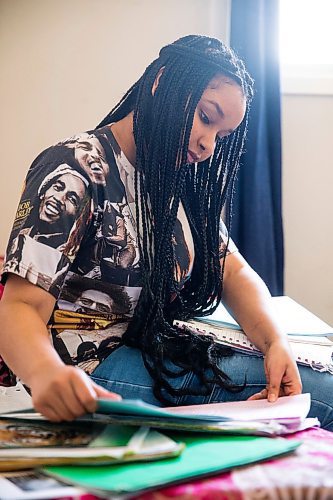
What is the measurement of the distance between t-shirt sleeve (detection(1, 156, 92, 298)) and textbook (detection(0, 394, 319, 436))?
0.20 m

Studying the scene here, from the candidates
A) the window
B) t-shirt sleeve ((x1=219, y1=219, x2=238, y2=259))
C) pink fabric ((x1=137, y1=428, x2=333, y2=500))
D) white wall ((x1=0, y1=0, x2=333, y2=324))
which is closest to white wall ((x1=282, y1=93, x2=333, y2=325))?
white wall ((x1=0, y1=0, x2=333, y2=324))

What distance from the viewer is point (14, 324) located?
0.79 m

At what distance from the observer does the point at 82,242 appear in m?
0.95

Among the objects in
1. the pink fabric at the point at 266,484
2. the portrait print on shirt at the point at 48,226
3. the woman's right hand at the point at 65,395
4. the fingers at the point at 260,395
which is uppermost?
the portrait print on shirt at the point at 48,226

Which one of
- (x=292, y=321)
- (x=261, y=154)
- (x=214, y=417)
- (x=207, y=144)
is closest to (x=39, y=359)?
(x=214, y=417)

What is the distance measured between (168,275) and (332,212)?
1.10 m

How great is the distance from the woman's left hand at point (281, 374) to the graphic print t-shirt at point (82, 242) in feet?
0.68

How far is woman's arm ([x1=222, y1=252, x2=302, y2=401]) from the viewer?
40.3 inches

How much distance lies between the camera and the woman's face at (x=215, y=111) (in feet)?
3.34

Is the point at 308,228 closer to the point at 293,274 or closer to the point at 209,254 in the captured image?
the point at 293,274

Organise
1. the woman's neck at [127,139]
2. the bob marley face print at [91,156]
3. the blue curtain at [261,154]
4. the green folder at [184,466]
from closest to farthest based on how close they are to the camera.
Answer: the green folder at [184,466], the bob marley face print at [91,156], the woman's neck at [127,139], the blue curtain at [261,154]

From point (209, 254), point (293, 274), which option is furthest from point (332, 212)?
point (209, 254)

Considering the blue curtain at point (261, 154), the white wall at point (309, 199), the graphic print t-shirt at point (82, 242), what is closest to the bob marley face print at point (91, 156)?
the graphic print t-shirt at point (82, 242)

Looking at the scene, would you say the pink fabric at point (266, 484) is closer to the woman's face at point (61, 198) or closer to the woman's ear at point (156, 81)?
the woman's face at point (61, 198)
